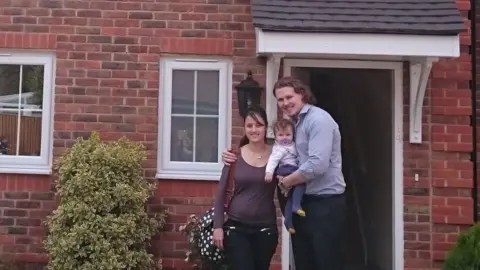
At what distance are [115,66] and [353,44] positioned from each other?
2189mm

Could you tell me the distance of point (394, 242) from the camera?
5.81 meters

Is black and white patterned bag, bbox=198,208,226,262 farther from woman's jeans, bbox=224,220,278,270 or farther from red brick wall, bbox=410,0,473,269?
red brick wall, bbox=410,0,473,269

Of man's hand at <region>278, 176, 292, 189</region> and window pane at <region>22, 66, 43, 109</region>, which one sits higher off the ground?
window pane at <region>22, 66, 43, 109</region>

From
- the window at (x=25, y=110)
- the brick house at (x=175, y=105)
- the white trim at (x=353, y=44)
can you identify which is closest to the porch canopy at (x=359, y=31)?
the white trim at (x=353, y=44)

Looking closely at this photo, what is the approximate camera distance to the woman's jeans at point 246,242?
4.07 metres

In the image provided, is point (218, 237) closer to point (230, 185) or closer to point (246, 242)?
point (246, 242)

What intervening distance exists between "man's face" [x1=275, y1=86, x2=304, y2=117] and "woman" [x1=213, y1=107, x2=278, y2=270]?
18cm

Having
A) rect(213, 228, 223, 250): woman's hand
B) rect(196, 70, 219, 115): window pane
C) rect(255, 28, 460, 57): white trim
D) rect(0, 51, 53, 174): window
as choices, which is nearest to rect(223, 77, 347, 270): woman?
rect(213, 228, 223, 250): woman's hand

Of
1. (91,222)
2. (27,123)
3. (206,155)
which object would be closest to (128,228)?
(91,222)

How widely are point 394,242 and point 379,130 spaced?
1371 mm

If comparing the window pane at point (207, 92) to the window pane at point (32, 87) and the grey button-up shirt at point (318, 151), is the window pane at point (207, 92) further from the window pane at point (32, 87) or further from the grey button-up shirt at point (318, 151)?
the grey button-up shirt at point (318, 151)

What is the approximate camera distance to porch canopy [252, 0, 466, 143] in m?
5.08

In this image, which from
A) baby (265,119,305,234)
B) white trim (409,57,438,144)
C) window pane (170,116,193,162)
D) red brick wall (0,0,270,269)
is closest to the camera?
baby (265,119,305,234)

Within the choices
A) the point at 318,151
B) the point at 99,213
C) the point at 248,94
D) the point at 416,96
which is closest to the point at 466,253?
the point at 416,96
